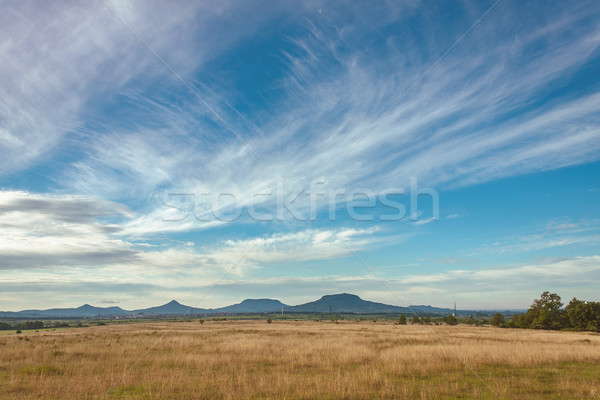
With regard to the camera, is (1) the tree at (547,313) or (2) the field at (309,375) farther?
(1) the tree at (547,313)

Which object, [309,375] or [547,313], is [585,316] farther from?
[309,375]

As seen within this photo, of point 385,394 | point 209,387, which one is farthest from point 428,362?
point 209,387

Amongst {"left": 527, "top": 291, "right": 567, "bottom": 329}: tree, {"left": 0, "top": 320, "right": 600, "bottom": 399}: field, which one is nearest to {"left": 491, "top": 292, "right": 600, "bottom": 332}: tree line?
{"left": 527, "top": 291, "right": 567, "bottom": 329}: tree

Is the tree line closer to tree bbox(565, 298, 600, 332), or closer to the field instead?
tree bbox(565, 298, 600, 332)

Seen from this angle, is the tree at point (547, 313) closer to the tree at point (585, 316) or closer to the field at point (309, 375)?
the tree at point (585, 316)

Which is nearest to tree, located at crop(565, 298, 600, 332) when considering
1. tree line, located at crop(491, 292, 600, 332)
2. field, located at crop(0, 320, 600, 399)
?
tree line, located at crop(491, 292, 600, 332)

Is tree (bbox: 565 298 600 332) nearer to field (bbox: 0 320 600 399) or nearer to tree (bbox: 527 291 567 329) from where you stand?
tree (bbox: 527 291 567 329)

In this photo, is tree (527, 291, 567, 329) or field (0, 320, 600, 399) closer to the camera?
field (0, 320, 600, 399)

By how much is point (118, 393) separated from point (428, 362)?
46.8 ft

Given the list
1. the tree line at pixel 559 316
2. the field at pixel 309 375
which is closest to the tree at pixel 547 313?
the tree line at pixel 559 316

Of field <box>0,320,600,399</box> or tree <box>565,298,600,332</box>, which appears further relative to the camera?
tree <box>565,298,600,332</box>

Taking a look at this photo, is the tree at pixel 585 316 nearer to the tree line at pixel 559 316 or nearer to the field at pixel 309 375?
the tree line at pixel 559 316

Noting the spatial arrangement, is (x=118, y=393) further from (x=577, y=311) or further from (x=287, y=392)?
(x=577, y=311)

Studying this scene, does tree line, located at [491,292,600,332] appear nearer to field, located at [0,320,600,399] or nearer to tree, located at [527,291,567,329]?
tree, located at [527,291,567,329]
